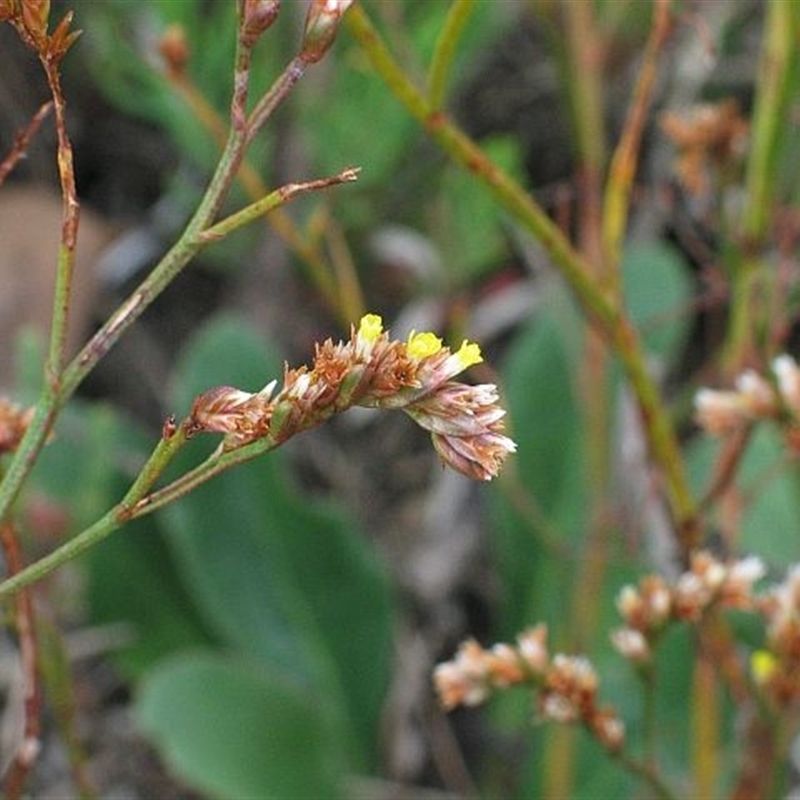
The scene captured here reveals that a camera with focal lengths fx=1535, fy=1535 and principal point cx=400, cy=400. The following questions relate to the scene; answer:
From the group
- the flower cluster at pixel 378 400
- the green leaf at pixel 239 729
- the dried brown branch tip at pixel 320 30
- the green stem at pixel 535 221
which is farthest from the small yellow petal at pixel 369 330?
the green leaf at pixel 239 729

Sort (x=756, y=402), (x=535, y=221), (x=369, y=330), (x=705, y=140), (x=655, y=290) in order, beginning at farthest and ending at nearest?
(x=655, y=290)
(x=705, y=140)
(x=756, y=402)
(x=535, y=221)
(x=369, y=330)

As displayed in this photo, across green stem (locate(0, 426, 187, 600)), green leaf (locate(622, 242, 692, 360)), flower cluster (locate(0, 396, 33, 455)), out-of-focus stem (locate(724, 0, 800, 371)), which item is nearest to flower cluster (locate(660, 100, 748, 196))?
out-of-focus stem (locate(724, 0, 800, 371))

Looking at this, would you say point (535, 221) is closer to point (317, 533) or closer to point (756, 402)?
point (756, 402)

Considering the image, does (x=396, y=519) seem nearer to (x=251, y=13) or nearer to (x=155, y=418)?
(x=155, y=418)

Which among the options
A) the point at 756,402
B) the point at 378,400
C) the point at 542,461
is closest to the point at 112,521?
the point at 378,400

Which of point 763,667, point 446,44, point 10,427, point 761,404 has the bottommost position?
point 763,667

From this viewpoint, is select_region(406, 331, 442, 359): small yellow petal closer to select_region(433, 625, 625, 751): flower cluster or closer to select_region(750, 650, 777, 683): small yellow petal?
select_region(433, 625, 625, 751): flower cluster
